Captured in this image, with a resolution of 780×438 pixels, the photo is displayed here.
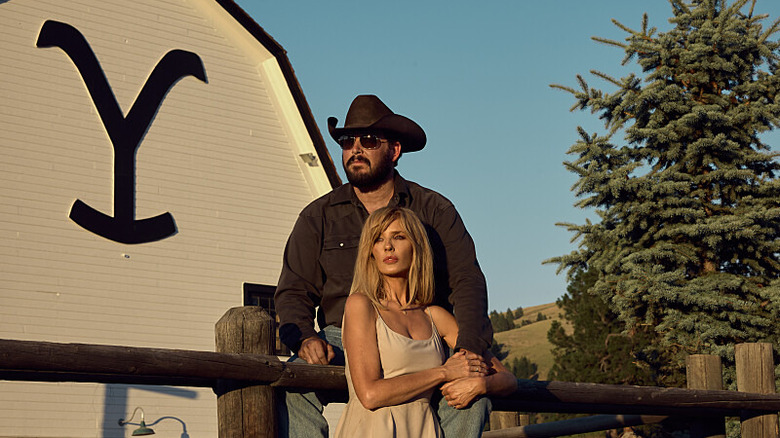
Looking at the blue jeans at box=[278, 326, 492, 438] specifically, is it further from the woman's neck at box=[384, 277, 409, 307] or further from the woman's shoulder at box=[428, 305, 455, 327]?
the woman's neck at box=[384, 277, 409, 307]

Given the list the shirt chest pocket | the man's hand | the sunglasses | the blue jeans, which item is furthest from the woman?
the sunglasses

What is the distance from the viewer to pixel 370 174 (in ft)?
17.1

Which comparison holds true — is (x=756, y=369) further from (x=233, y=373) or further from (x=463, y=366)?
(x=233, y=373)

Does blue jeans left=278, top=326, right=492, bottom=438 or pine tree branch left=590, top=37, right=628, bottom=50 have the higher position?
pine tree branch left=590, top=37, right=628, bottom=50

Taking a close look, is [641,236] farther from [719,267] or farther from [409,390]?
[409,390]

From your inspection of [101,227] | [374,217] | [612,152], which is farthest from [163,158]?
[374,217]

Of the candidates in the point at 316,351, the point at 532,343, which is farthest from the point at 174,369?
the point at 532,343

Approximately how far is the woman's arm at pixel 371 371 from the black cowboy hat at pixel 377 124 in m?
1.18

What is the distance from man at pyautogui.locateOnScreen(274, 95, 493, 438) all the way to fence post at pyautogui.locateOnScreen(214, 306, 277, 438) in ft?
0.62

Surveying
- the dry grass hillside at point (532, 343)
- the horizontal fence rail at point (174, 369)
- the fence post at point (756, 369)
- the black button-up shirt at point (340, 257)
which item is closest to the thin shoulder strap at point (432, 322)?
the black button-up shirt at point (340, 257)

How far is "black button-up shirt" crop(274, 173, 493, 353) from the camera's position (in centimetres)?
496

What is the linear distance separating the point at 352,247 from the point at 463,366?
103 cm

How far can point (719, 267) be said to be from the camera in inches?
766

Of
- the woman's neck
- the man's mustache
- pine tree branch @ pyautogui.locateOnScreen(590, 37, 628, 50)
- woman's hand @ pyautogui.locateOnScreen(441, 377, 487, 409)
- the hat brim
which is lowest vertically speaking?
woman's hand @ pyautogui.locateOnScreen(441, 377, 487, 409)
